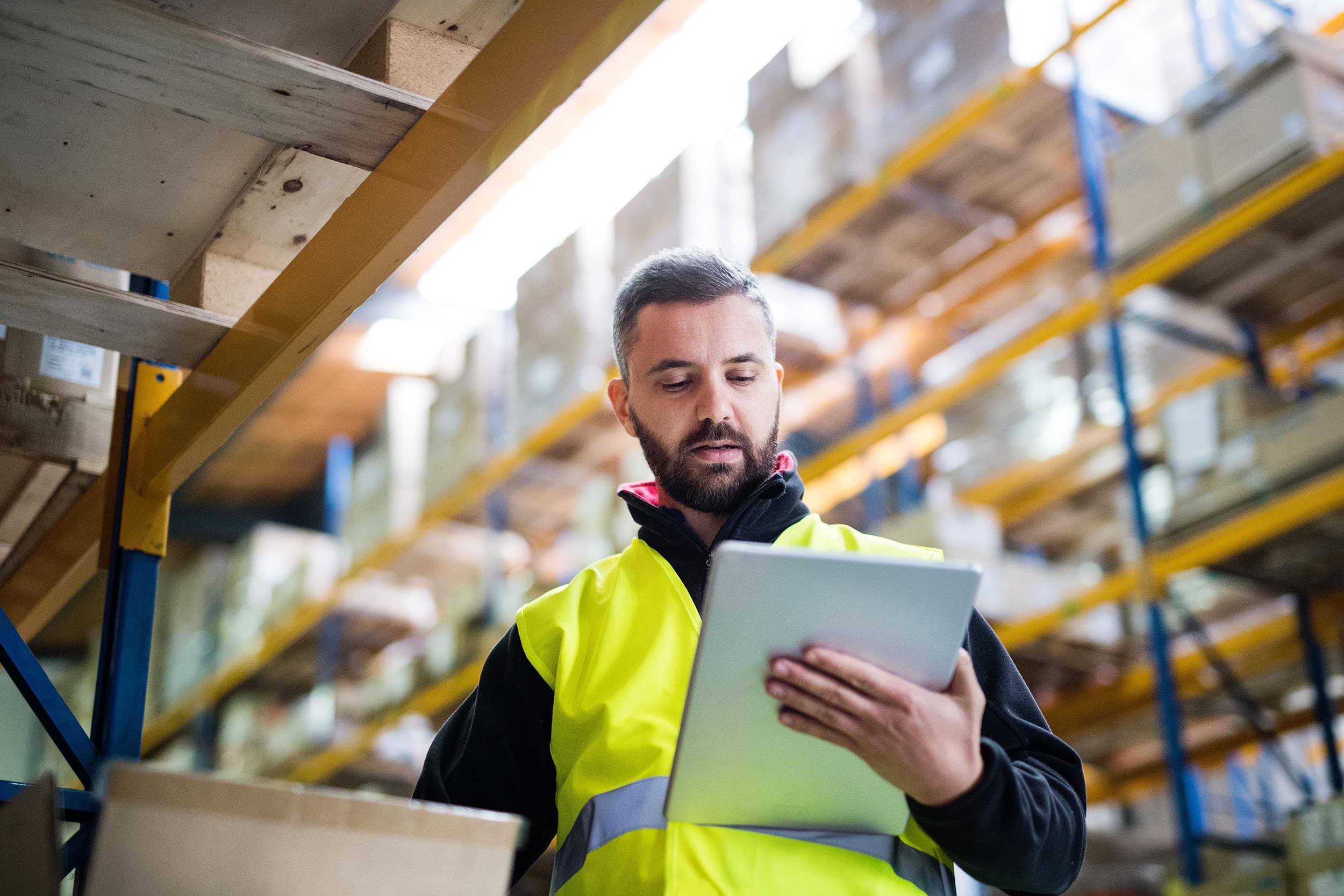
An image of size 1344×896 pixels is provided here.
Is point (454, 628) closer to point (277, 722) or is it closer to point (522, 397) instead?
point (522, 397)

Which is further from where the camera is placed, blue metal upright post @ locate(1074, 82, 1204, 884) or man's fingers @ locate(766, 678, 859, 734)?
blue metal upright post @ locate(1074, 82, 1204, 884)

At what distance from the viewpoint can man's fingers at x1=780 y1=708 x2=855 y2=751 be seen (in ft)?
4.44

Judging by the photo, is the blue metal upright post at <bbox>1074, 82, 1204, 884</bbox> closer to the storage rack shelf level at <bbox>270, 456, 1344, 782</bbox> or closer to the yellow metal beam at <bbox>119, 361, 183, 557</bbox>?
the storage rack shelf level at <bbox>270, 456, 1344, 782</bbox>

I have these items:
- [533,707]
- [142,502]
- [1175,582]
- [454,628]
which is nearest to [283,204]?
[142,502]

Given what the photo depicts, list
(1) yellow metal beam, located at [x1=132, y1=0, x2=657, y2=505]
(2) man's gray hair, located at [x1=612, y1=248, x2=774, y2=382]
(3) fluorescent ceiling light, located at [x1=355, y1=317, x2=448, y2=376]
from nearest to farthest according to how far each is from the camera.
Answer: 1. (1) yellow metal beam, located at [x1=132, y1=0, x2=657, y2=505]
2. (2) man's gray hair, located at [x1=612, y1=248, x2=774, y2=382]
3. (3) fluorescent ceiling light, located at [x1=355, y1=317, x2=448, y2=376]

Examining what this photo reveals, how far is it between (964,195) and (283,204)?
5.61m

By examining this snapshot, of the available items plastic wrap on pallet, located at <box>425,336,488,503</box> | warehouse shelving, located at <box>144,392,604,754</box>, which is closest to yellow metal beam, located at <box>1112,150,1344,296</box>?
warehouse shelving, located at <box>144,392,604,754</box>

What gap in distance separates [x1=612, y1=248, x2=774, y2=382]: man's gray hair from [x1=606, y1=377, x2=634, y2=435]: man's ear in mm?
21

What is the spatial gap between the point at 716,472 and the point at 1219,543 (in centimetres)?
452

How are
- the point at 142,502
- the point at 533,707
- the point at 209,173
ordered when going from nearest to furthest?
the point at 533,707
the point at 209,173
the point at 142,502

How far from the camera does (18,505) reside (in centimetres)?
329

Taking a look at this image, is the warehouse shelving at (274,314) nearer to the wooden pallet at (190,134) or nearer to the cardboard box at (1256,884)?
the wooden pallet at (190,134)

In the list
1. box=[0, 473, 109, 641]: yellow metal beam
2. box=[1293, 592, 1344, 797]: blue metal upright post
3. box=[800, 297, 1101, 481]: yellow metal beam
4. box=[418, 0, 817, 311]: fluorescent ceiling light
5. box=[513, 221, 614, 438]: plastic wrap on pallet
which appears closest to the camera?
box=[0, 473, 109, 641]: yellow metal beam

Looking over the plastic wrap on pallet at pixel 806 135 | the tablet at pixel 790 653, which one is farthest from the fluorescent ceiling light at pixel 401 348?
the tablet at pixel 790 653
